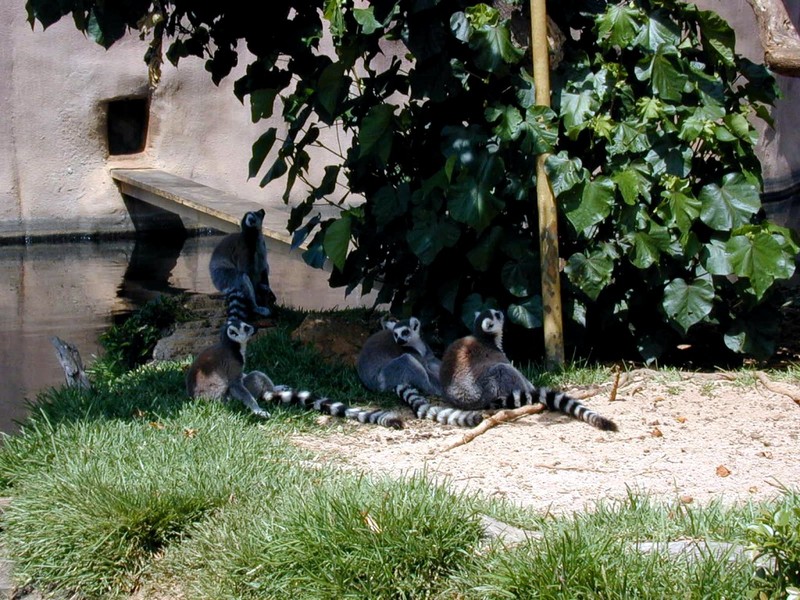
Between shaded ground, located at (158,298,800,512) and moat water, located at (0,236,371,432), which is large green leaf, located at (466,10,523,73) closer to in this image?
shaded ground, located at (158,298,800,512)

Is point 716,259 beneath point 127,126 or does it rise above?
beneath

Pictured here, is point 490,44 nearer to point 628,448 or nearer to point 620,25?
point 620,25

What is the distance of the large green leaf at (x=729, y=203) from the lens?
222 inches

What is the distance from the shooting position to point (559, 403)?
506cm

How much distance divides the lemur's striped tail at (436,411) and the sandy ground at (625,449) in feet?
0.22

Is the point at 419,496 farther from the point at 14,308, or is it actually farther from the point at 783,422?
the point at 14,308

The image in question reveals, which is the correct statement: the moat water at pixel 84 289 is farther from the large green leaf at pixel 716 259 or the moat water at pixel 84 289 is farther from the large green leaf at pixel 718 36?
the large green leaf at pixel 718 36

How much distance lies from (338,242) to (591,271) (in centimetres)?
163

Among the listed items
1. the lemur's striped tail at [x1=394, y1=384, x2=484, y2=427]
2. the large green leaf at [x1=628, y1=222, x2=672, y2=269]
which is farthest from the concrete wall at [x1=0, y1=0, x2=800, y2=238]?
the lemur's striped tail at [x1=394, y1=384, x2=484, y2=427]

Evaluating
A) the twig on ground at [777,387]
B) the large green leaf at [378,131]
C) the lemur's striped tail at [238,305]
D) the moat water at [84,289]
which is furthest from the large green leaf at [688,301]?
the moat water at [84,289]

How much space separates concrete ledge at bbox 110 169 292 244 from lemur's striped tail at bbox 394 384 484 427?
4931mm

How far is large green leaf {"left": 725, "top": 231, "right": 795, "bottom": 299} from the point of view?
5.45m

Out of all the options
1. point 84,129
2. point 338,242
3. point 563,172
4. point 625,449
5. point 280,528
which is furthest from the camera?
point 84,129

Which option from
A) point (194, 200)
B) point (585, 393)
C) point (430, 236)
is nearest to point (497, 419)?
point (585, 393)
